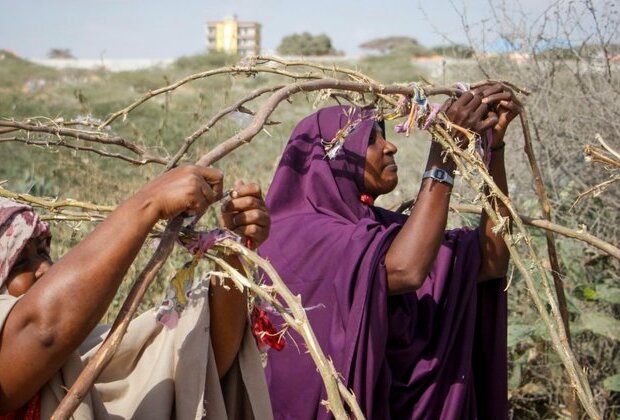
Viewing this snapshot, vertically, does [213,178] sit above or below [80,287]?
above

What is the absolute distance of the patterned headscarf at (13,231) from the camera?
174 cm

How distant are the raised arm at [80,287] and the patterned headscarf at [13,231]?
223 millimetres

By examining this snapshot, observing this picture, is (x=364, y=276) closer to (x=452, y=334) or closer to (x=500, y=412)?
(x=452, y=334)

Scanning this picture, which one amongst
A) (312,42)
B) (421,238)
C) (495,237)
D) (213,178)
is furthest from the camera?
(312,42)

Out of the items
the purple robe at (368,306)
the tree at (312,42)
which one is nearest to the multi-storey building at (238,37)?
the purple robe at (368,306)

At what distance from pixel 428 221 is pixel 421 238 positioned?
0.17ft

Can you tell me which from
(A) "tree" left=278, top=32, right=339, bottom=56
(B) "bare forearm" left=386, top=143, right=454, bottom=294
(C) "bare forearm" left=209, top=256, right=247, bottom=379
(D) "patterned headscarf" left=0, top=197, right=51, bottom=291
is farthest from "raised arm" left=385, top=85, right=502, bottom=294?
(A) "tree" left=278, top=32, right=339, bottom=56

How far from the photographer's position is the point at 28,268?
1796 millimetres

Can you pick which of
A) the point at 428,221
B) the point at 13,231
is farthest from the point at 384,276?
the point at 13,231

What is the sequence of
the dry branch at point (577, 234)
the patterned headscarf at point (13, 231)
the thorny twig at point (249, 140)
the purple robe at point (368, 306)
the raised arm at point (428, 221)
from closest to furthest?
1. the thorny twig at point (249, 140)
2. the patterned headscarf at point (13, 231)
3. the dry branch at point (577, 234)
4. the raised arm at point (428, 221)
5. the purple robe at point (368, 306)

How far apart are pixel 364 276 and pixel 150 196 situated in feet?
3.52

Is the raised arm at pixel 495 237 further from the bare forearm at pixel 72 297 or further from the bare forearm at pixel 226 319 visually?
the bare forearm at pixel 72 297

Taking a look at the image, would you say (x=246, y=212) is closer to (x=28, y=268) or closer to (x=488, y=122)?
(x=28, y=268)

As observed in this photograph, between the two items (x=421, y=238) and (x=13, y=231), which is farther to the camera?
(x=421, y=238)
